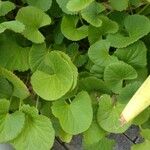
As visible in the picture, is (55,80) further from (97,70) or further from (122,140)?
(122,140)

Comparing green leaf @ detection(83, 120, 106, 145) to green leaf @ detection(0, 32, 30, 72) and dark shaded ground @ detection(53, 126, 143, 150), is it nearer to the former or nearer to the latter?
green leaf @ detection(0, 32, 30, 72)

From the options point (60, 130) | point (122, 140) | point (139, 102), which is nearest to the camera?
point (139, 102)

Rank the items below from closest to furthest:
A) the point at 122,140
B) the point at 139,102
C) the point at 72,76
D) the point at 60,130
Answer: the point at 139,102, the point at 72,76, the point at 60,130, the point at 122,140

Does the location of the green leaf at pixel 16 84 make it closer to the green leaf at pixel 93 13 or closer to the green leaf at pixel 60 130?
the green leaf at pixel 60 130

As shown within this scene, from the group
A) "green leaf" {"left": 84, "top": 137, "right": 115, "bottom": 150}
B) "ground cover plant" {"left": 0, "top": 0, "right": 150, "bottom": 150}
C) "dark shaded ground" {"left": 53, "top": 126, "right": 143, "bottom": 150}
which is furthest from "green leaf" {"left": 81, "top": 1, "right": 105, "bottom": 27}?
"dark shaded ground" {"left": 53, "top": 126, "right": 143, "bottom": 150}

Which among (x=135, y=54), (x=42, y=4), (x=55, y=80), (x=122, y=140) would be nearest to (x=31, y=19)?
(x=42, y=4)

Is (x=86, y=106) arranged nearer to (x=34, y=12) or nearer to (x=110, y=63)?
(x=110, y=63)
